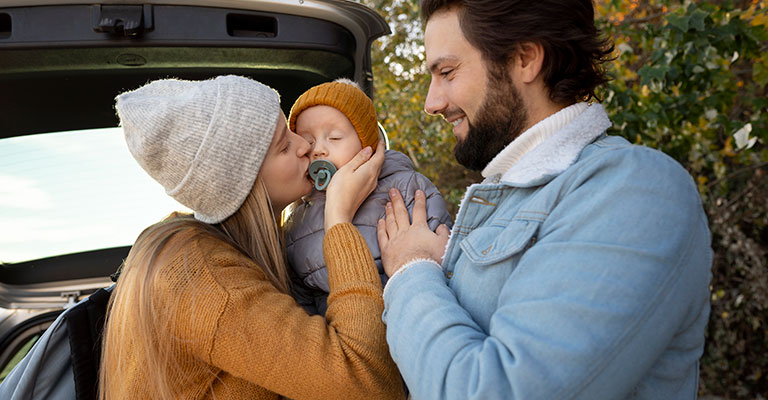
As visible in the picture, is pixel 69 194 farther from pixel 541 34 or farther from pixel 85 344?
pixel 541 34

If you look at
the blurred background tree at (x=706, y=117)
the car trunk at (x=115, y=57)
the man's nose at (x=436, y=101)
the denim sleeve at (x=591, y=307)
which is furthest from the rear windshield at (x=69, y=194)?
the blurred background tree at (x=706, y=117)

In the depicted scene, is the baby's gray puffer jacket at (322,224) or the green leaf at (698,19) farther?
the green leaf at (698,19)

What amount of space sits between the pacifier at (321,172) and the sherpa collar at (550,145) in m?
0.57

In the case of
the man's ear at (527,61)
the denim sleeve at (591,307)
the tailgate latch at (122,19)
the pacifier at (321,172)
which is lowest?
the pacifier at (321,172)

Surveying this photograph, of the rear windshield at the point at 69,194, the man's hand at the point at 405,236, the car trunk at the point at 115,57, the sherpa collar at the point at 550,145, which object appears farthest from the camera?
the rear windshield at the point at 69,194

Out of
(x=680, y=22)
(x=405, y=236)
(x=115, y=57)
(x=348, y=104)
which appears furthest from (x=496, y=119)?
(x=680, y=22)

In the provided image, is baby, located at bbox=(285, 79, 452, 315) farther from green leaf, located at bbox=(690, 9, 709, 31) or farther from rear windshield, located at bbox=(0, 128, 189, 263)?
green leaf, located at bbox=(690, 9, 709, 31)

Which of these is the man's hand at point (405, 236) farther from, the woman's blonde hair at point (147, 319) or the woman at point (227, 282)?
the woman's blonde hair at point (147, 319)

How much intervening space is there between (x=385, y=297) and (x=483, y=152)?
0.52 meters

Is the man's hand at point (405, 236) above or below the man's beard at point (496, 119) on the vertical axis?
below

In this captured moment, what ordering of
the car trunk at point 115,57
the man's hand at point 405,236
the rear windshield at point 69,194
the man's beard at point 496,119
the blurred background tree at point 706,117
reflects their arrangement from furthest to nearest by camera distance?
the blurred background tree at point 706,117
the rear windshield at point 69,194
the car trunk at point 115,57
the man's beard at point 496,119
the man's hand at point 405,236

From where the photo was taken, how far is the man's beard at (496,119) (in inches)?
60.2

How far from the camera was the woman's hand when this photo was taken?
5.28ft

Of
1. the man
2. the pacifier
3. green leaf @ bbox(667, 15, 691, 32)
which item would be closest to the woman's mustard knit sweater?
the man
